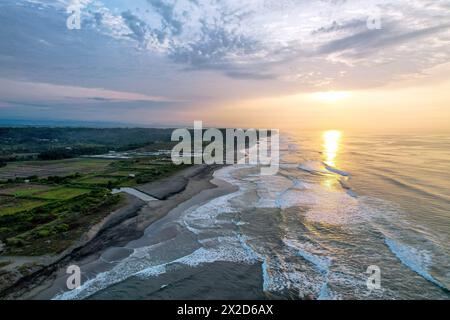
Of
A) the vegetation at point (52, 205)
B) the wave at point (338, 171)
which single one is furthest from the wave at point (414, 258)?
the wave at point (338, 171)

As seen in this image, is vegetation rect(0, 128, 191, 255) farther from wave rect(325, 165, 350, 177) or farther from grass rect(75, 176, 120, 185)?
wave rect(325, 165, 350, 177)

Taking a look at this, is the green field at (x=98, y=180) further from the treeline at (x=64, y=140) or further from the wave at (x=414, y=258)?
the treeline at (x=64, y=140)
